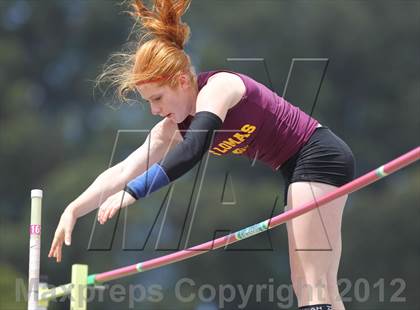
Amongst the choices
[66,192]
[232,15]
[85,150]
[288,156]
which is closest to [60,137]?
[85,150]

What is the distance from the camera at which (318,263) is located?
3.73 m

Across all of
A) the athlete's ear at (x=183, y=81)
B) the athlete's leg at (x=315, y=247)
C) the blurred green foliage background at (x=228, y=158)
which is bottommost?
the athlete's leg at (x=315, y=247)

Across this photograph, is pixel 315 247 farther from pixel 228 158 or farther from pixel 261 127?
pixel 228 158

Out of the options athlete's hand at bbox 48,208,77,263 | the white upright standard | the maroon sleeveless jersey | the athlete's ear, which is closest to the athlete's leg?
the maroon sleeveless jersey

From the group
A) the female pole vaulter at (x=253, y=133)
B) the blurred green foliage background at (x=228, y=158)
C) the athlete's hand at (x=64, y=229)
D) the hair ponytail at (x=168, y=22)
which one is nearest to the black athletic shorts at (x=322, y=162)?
the female pole vaulter at (x=253, y=133)

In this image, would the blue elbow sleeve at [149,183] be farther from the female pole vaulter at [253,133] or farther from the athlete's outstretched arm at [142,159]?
the athlete's outstretched arm at [142,159]

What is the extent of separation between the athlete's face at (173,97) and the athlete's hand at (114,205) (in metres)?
0.50

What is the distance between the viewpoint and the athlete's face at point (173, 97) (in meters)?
3.73

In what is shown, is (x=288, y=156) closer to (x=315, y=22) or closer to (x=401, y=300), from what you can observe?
(x=401, y=300)

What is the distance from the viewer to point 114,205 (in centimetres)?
336

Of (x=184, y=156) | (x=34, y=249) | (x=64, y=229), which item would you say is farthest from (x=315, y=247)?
(x=34, y=249)

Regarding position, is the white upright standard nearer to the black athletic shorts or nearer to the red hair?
the red hair

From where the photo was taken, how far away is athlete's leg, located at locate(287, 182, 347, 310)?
3727 millimetres

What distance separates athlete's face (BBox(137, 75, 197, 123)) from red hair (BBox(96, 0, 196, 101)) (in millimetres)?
24
